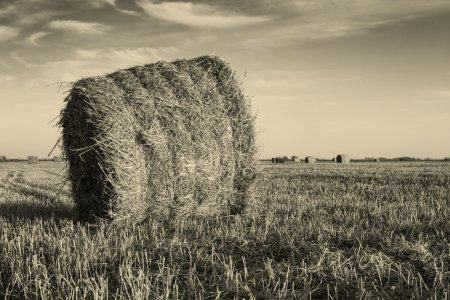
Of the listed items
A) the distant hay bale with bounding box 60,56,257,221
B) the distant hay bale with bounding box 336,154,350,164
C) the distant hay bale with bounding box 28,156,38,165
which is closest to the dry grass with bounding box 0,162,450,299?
the distant hay bale with bounding box 60,56,257,221

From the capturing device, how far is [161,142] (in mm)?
6348

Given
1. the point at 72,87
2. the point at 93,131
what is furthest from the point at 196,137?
the point at 72,87

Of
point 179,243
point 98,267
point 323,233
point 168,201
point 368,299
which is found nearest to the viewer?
point 368,299

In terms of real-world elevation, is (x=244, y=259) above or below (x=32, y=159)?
below

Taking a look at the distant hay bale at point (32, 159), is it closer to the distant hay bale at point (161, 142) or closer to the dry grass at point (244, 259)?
the dry grass at point (244, 259)

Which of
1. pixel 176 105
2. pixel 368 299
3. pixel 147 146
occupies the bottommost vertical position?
pixel 368 299

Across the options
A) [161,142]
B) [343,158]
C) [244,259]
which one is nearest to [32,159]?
[343,158]

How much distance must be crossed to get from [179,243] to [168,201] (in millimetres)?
1604

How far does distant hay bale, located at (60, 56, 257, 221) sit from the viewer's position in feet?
20.2

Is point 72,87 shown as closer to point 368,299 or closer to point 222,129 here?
point 222,129

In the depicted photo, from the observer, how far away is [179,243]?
4.99 meters

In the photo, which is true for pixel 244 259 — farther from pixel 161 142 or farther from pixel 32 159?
pixel 32 159

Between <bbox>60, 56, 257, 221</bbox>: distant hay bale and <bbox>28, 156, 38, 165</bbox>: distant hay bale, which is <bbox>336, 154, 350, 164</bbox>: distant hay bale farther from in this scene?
<bbox>60, 56, 257, 221</bbox>: distant hay bale

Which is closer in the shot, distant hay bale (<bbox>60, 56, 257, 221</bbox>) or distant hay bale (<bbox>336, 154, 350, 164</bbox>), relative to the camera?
distant hay bale (<bbox>60, 56, 257, 221</bbox>)
